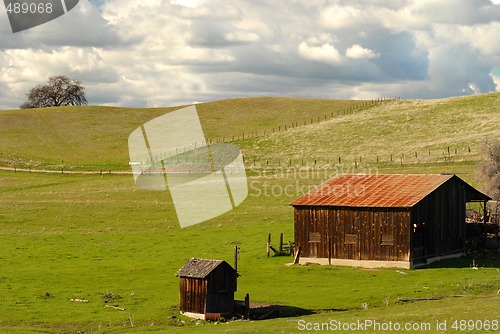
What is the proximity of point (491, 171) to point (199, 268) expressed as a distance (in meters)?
31.5

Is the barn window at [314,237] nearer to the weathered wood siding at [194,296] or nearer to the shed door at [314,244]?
the shed door at [314,244]

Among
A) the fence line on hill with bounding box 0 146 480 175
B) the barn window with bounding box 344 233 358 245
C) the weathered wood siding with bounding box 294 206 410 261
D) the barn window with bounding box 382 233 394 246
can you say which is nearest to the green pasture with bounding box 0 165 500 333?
the weathered wood siding with bounding box 294 206 410 261

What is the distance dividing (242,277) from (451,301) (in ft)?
41.4

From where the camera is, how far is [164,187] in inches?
3275

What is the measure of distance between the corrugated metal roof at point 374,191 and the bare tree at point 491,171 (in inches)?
421

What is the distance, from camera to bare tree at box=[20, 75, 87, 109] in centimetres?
18512

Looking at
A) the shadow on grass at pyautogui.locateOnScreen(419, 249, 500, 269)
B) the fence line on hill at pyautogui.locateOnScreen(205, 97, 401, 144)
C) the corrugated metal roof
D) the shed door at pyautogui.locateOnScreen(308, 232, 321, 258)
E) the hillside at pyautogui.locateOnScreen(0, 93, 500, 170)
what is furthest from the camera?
the fence line on hill at pyautogui.locateOnScreen(205, 97, 401, 144)

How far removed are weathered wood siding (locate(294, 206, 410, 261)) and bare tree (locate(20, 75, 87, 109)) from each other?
5697 inches

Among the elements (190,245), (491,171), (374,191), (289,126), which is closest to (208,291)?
(374,191)

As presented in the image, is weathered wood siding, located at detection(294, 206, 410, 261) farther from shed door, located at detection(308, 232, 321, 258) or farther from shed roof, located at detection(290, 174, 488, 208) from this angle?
shed roof, located at detection(290, 174, 488, 208)

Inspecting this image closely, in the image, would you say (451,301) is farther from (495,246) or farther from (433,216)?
(495,246)

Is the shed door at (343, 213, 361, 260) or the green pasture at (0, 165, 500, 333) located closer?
the green pasture at (0, 165, 500, 333)

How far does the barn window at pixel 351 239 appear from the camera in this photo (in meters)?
47.1

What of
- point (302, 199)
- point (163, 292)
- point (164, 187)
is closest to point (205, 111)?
point (164, 187)
